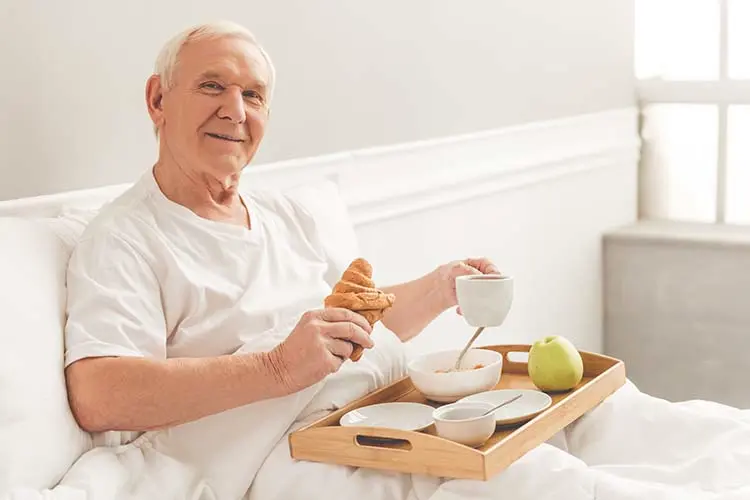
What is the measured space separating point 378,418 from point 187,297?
0.39 m

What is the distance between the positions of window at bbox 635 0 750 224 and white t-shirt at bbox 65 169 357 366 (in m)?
2.38

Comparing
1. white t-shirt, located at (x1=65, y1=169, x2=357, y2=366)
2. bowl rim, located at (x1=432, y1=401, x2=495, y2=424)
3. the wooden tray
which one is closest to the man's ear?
white t-shirt, located at (x1=65, y1=169, x2=357, y2=366)

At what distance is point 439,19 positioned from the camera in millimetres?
3205

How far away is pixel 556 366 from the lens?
2109 mm

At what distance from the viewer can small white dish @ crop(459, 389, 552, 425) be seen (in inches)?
76.2

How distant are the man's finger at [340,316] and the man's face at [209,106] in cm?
34

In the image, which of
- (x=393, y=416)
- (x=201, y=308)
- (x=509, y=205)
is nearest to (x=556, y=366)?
(x=393, y=416)

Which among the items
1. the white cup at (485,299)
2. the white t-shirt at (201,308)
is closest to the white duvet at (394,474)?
Result: the white t-shirt at (201,308)

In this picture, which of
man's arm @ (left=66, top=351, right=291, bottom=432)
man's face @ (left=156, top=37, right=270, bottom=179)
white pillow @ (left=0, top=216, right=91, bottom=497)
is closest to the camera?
white pillow @ (left=0, top=216, right=91, bottom=497)

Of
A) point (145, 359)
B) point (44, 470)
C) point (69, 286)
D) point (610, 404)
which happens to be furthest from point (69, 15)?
point (610, 404)

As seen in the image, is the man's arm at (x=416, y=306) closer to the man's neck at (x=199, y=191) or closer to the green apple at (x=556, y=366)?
the green apple at (x=556, y=366)

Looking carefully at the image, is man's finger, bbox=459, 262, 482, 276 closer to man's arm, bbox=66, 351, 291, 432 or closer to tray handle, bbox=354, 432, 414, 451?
tray handle, bbox=354, 432, 414, 451

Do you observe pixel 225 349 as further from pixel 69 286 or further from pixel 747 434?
pixel 747 434

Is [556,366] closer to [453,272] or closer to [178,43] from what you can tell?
[453,272]
